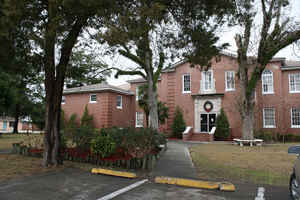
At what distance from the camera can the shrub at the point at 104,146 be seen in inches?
341

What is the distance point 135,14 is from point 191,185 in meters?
5.01

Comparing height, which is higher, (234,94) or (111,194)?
(234,94)

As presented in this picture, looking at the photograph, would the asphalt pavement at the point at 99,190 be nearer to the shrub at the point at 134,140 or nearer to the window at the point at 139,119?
Answer: the shrub at the point at 134,140

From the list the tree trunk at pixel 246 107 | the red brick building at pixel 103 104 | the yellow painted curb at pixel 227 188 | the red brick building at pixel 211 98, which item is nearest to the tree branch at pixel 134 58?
the tree trunk at pixel 246 107

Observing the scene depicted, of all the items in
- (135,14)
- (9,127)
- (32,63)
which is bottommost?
(9,127)

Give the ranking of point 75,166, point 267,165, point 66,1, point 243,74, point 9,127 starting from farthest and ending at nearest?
point 9,127
point 243,74
point 267,165
point 75,166
point 66,1

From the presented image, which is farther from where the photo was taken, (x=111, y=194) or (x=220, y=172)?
(x=220, y=172)

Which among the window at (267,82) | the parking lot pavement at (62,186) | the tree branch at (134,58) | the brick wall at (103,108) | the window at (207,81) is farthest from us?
the brick wall at (103,108)

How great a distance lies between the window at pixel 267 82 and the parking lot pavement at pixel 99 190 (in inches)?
776

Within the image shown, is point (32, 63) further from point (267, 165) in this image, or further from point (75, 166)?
point (267, 165)

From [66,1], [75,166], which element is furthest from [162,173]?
[66,1]

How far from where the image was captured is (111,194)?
17.7ft

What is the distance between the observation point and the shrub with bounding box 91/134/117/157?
8672 millimetres

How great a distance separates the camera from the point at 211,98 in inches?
993
